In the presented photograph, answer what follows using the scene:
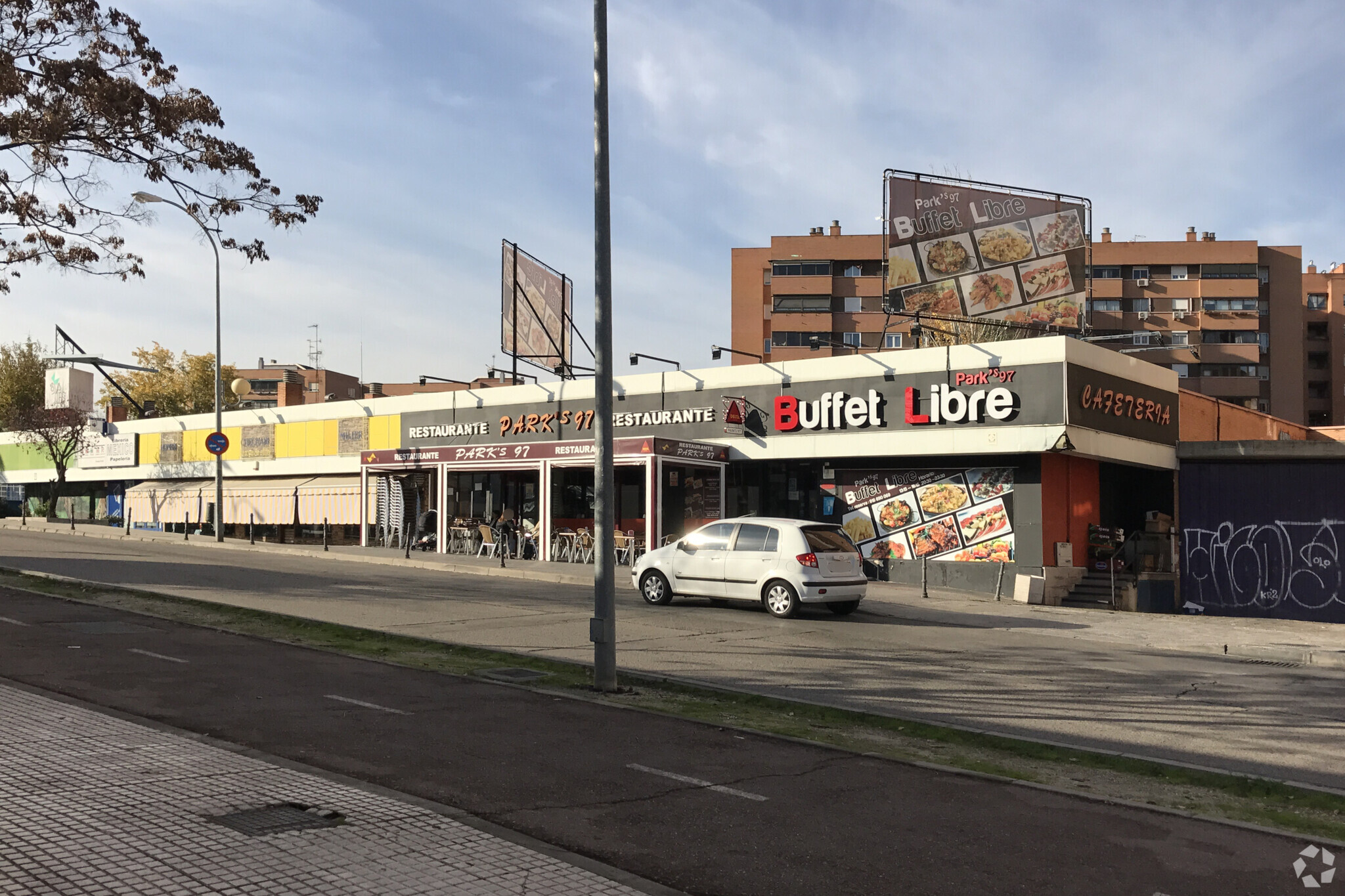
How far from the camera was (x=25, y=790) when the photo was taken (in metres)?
6.21

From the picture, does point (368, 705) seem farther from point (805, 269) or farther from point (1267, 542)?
point (805, 269)

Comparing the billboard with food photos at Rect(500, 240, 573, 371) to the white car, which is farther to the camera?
the billboard with food photos at Rect(500, 240, 573, 371)

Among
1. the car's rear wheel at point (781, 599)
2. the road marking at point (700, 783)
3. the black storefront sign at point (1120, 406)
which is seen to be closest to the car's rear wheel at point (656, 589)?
the car's rear wheel at point (781, 599)

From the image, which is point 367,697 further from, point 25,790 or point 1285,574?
point 1285,574

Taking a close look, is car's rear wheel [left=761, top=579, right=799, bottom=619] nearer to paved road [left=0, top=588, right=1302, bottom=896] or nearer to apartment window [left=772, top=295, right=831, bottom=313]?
paved road [left=0, top=588, right=1302, bottom=896]

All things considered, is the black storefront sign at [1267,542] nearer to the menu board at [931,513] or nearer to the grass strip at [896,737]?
the menu board at [931,513]

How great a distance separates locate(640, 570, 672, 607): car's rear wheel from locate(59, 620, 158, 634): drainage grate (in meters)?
8.42

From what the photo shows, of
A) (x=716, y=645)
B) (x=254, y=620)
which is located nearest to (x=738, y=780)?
(x=716, y=645)

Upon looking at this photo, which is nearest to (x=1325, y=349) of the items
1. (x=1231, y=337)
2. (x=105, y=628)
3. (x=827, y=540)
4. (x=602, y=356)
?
(x=1231, y=337)

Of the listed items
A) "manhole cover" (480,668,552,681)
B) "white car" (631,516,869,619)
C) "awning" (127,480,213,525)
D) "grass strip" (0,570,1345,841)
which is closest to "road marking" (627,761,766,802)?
"grass strip" (0,570,1345,841)

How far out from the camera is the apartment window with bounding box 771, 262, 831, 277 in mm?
69438

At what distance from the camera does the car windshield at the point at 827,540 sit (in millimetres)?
17891

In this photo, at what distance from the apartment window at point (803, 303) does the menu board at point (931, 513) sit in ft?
144

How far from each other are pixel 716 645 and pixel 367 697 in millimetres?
5666
